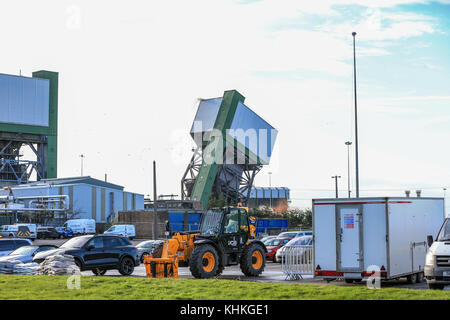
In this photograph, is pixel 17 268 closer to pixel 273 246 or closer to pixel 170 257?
pixel 170 257

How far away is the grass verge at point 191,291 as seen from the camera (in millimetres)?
12500

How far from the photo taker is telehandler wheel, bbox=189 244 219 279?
70.8 feet

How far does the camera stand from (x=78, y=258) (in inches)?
938

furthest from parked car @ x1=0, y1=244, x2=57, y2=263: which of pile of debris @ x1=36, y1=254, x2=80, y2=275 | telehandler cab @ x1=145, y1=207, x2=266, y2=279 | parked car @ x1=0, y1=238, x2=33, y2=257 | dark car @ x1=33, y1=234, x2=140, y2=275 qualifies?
telehandler cab @ x1=145, y1=207, x2=266, y2=279

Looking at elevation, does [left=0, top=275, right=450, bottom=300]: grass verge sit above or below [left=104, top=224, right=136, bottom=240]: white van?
above

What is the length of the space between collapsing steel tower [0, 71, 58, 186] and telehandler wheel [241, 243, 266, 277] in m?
70.0

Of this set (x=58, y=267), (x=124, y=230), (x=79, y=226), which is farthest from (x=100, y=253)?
(x=79, y=226)

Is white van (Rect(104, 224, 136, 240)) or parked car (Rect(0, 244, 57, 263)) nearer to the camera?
parked car (Rect(0, 244, 57, 263))

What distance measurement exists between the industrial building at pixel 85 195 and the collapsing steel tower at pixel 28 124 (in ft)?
28.4

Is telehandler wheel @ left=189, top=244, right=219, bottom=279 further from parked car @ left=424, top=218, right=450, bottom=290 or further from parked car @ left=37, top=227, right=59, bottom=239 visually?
parked car @ left=37, top=227, right=59, bottom=239

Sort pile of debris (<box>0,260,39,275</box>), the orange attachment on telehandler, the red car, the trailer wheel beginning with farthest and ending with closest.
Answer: the red car → pile of debris (<box>0,260,39,275</box>) → the orange attachment on telehandler → the trailer wheel

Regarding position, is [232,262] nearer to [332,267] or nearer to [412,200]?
[332,267]

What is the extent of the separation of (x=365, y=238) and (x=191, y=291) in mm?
6593
